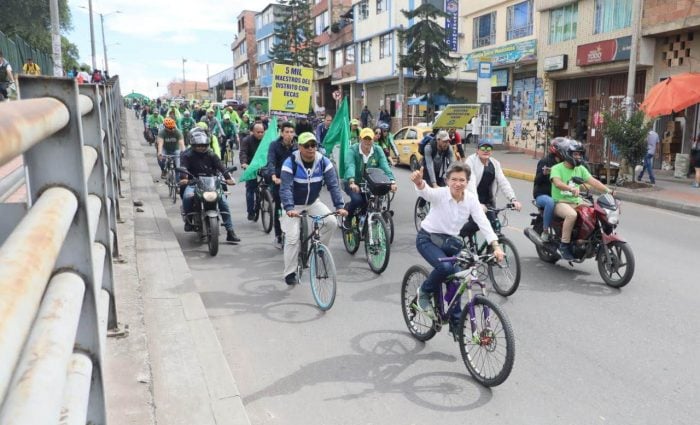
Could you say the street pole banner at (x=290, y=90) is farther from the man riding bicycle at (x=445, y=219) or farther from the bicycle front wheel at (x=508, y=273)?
the man riding bicycle at (x=445, y=219)

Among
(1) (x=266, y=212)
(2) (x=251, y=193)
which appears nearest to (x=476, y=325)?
(1) (x=266, y=212)

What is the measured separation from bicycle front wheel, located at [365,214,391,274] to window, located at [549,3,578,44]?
19.3 meters

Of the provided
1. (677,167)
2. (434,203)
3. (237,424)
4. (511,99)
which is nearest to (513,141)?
(511,99)

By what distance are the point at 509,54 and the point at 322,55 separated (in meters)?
29.8

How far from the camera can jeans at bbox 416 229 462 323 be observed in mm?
4762

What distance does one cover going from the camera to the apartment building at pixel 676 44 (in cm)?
1734

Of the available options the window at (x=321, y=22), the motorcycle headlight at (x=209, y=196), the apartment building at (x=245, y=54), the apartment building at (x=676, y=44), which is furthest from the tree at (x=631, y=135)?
the apartment building at (x=245, y=54)

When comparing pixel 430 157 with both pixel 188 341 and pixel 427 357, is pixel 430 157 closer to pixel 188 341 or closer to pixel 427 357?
pixel 427 357

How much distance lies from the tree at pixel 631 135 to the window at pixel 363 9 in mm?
30853

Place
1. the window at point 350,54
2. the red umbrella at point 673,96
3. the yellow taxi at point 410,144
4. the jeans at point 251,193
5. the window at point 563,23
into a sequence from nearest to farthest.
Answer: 1. the jeans at point 251,193
2. the red umbrella at point 673,96
3. the yellow taxi at point 410,144
4. the window at point 563,23
5. the window at point 350,54

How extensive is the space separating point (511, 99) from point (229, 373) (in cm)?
2649

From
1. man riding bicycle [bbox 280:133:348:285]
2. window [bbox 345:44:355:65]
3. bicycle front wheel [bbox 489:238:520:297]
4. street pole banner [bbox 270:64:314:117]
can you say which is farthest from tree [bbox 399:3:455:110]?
bicycle front wheel [bbox 489:238:520:297]

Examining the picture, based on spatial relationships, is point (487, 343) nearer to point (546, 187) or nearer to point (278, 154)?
point (546, 187)

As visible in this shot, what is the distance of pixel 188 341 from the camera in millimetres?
4625
